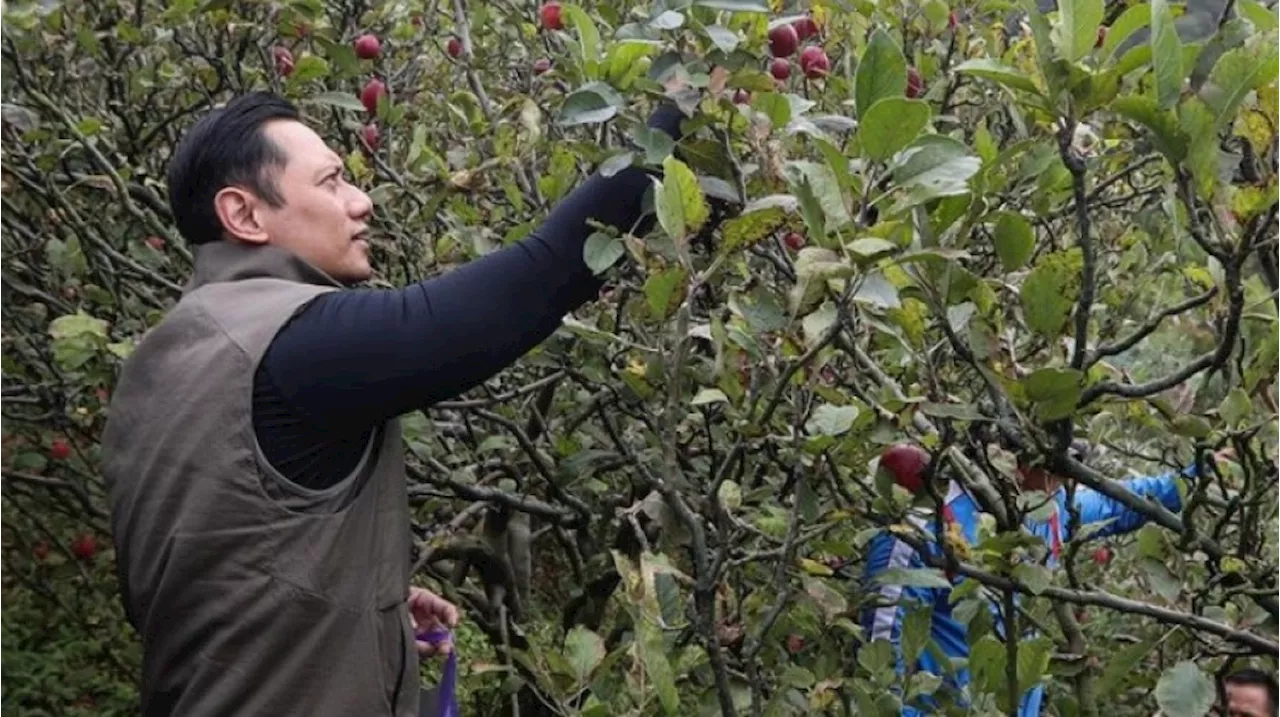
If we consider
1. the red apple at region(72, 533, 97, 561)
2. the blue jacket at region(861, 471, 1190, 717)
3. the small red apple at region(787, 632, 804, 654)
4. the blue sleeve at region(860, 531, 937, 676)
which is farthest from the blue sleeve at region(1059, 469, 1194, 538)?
the red apple at region(72, 533, 97, 561)

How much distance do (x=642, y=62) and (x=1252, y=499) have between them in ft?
2.63

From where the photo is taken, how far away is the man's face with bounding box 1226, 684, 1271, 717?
267 centimetres

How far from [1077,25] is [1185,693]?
27.8 inches

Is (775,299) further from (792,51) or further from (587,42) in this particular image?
(792,51)

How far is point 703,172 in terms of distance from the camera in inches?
70.7

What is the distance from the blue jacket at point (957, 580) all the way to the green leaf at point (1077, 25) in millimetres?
838

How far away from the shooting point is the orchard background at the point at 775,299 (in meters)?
1.41

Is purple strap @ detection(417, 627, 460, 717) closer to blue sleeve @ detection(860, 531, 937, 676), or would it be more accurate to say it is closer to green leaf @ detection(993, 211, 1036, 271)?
blue sleeve @ detection(860, 531, 937, 676)

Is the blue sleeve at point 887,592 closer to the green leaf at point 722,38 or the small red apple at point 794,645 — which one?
the small red apple at point 794,645

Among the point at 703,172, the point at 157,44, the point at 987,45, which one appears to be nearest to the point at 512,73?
the point at 157,44

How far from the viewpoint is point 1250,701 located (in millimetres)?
2713

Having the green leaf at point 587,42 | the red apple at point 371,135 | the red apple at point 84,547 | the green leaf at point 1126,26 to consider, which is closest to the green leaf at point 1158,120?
the green leaf at point 1126,26

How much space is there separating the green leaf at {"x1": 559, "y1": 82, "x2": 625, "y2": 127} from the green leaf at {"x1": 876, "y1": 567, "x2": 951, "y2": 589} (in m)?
0.64

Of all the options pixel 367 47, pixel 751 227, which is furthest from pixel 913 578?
pixel 367 47
